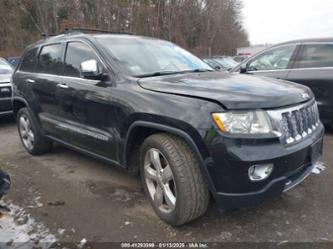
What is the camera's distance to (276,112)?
2.49 meters

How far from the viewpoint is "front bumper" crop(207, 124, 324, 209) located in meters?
2.34

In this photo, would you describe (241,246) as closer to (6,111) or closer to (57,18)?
(6,111)

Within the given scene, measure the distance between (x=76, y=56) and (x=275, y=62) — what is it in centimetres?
381


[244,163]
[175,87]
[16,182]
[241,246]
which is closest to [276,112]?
[244,163]

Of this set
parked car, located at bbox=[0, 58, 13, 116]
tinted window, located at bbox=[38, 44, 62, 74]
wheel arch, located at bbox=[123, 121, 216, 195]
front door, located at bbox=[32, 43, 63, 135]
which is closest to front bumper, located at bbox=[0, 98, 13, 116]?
parked car, located at bbox=[0, 58, 13, 116]

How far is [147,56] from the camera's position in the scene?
11.9 feet

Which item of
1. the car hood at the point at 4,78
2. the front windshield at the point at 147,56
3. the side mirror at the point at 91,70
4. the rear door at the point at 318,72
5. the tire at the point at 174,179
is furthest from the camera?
the car hood at the point at 4,78

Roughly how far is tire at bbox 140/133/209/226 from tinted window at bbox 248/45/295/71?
3.89 m

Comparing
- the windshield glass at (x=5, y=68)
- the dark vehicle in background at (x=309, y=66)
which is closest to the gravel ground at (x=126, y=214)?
the dark vehicle in background at (x=309, y=66)

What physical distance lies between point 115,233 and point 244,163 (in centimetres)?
132

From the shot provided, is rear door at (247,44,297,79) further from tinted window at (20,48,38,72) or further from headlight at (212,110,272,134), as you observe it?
tinted window at (20,48,38,72)

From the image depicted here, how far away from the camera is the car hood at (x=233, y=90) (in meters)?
2.45

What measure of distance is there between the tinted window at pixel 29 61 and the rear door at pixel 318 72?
429cm

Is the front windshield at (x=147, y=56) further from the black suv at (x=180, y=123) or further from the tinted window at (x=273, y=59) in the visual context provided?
the tinted window at (x=273, y=59)
